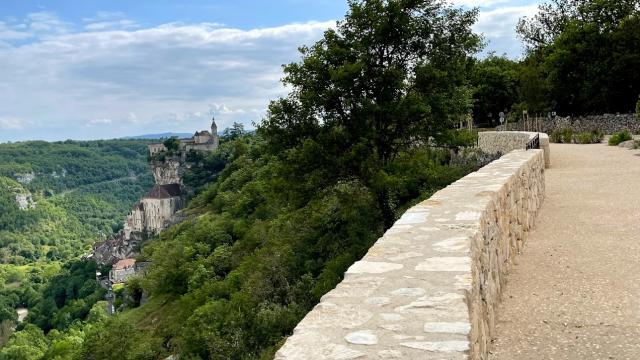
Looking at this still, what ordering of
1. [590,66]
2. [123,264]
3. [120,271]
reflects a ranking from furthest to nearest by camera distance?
[123,264], [120,271], [590,66]

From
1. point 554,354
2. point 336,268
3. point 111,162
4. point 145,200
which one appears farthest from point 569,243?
point 111,162

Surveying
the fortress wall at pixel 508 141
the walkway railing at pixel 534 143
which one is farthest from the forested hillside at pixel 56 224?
the walkway railing at pixel 534 143

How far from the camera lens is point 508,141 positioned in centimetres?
1927

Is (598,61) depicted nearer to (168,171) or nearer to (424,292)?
(424,292)

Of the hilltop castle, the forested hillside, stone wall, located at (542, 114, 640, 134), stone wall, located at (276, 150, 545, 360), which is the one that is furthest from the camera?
the hilltop castle

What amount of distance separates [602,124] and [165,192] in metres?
81.2

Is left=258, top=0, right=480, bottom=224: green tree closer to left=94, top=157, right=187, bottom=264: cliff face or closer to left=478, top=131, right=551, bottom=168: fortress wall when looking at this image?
left=478, top=131, right=551, bottom=168: fortress wall

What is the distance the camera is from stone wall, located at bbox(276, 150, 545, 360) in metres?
2.69

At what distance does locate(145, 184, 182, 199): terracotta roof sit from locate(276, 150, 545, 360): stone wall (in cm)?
9692

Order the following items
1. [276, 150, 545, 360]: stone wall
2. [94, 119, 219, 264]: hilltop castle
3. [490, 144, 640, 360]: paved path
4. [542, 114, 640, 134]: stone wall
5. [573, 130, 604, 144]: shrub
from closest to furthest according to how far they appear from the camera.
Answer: [276, 150, 545, 360]: stone wall < [490, 144, 640, 360]: paved path < [573, 130, 604, 144]: shrub < [542, 114, 640, 134]: stone wall < [94, 119, 219, 264]: hilltop castle

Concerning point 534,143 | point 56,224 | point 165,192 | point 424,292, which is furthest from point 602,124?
point 56,224

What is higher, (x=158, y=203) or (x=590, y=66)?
(x=590, y=66)

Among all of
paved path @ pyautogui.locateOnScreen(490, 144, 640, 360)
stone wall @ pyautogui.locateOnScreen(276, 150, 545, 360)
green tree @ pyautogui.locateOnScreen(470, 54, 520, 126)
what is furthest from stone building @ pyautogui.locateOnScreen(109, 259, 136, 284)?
stone wall @ pyautogui.locateOnScreen(276, 150, 545, 360)

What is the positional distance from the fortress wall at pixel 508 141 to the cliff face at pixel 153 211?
260 feet
